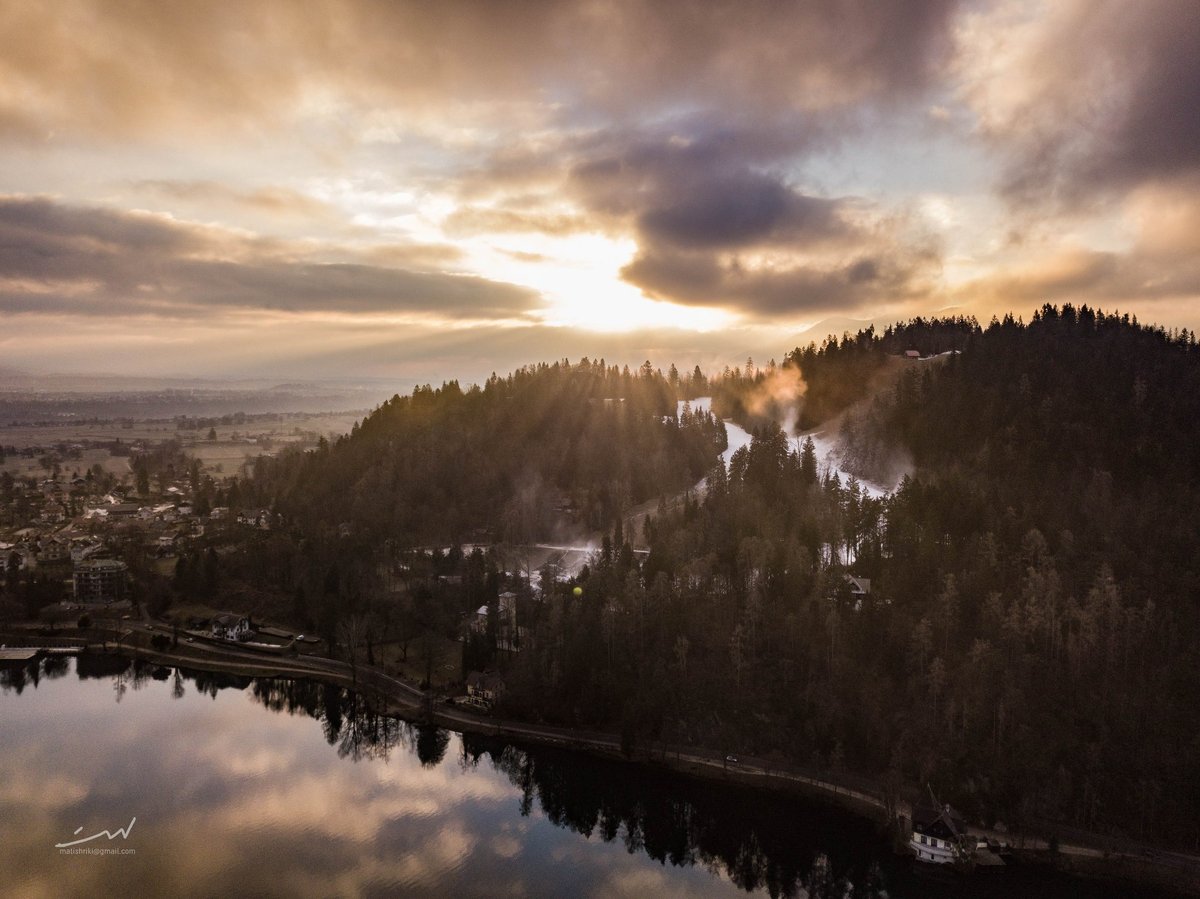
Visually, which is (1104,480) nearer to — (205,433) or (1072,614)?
(1072,614)

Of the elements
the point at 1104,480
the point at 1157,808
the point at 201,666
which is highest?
the point at 1104,480

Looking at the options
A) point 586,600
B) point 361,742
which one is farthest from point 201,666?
point 586,600

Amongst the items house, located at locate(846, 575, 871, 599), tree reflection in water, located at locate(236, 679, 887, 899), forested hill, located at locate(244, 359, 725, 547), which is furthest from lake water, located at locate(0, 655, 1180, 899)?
forested hill, located at locate(244, 359, 725, 547)

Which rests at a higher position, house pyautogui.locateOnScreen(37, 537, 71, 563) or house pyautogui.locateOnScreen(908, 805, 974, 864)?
house pyautogui.locateOnScreen(37, 537, 71, 563)

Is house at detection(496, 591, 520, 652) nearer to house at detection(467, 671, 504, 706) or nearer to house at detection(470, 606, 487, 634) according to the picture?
house at detection(470, 606, 487, 634)

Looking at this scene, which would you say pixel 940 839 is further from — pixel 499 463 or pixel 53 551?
pixel 53 551

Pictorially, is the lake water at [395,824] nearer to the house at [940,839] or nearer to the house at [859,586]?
the house at [940,839]

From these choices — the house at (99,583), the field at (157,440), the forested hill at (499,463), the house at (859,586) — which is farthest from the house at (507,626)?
the field at (157,440)
